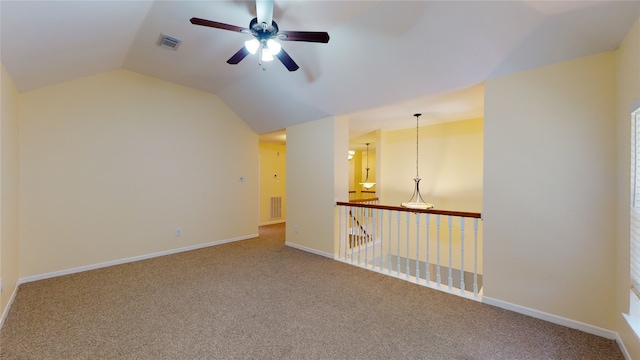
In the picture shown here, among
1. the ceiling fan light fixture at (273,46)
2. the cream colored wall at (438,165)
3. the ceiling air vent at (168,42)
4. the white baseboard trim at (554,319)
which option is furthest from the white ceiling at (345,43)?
the white baseboard trim at (554,319)

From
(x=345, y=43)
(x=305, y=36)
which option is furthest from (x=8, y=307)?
(x=345, y=43)

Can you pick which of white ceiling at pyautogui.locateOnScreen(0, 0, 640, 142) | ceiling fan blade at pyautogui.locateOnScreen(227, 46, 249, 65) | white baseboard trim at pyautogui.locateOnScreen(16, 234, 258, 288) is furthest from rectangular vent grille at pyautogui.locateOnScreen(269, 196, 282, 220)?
ceiling fan blade at pyautogui.locateOnScreen(227, 46, 249, 65)

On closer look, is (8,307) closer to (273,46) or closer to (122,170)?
(122,170)

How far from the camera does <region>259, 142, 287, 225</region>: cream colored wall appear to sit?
6.66 m

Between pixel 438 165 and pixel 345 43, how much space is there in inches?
131

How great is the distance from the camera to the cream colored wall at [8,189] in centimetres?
223

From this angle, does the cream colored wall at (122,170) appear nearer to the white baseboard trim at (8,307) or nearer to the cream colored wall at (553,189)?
the white baseboard trim at (8,307)

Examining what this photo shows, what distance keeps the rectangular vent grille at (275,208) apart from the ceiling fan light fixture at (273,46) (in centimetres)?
513

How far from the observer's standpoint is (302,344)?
6.08 ft

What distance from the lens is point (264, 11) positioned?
1.92 m

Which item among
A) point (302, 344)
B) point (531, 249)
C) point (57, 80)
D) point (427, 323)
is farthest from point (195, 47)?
point (531, 249)

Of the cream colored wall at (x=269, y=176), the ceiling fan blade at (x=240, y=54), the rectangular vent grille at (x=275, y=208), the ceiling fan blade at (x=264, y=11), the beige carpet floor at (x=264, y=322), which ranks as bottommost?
the beige carpet floor at (x=264, y=322)

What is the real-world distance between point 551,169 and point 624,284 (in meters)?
0.96

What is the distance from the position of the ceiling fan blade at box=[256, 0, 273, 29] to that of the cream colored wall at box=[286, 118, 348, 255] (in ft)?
6.75
